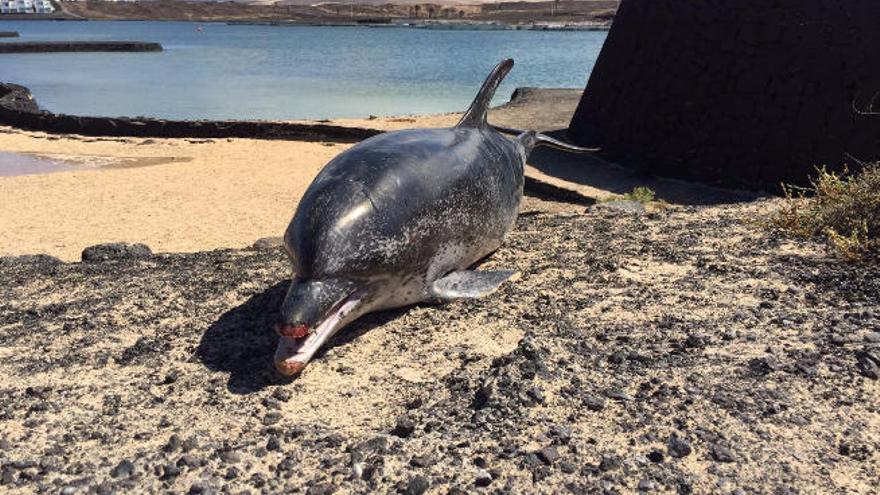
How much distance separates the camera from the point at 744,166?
33.0ft

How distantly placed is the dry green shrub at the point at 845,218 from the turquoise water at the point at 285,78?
53.6ft

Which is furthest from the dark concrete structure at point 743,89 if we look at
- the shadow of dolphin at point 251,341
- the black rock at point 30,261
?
→ the black rock at point 30,261

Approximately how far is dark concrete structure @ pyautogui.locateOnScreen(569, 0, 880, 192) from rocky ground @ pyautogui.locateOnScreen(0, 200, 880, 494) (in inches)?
192

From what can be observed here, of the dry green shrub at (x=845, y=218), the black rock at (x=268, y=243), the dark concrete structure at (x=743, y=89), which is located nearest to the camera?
the dry green shrub at (x=845, y=218)

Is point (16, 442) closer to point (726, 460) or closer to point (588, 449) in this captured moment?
point (588, 449)

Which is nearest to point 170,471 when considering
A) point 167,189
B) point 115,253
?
point 115,253

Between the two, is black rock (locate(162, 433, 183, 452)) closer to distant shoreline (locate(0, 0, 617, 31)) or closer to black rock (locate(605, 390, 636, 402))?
black rock (locate(605, 390, 636, 402))

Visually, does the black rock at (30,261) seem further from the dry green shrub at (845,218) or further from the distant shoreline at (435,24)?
the distant shoreline at (435,24)

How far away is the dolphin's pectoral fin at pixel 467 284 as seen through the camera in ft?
14.9

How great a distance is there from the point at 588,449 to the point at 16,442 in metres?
2.46

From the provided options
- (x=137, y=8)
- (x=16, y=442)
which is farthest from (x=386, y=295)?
(x=137, y=8)

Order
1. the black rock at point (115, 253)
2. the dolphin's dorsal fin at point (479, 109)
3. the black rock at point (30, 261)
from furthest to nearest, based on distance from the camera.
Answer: the black rock at point (115, 253)
the black rock at point (30, 261)
the dolphin's dorsal fin at point (479, 109)

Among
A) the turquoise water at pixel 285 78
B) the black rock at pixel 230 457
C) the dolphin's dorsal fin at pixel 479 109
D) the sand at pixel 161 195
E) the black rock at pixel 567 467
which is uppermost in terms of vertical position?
the dolphin's dorsal fin at pixel 479 109

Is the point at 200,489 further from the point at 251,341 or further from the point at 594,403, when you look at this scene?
the point at 594,403
